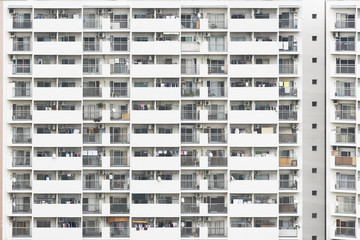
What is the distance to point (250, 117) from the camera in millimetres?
24969

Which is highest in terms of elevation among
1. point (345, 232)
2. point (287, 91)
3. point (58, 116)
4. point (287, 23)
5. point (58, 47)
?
point (287, 23)

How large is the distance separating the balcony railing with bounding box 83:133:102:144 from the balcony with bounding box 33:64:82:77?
123 inches

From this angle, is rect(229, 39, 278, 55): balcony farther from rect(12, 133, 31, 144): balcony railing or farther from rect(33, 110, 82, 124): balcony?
rect(12, 133, 31, 144): balcony railing

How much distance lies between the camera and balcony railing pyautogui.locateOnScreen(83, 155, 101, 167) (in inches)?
988

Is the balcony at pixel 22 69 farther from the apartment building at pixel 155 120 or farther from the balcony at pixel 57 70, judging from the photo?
the balcony at pixel 57 70

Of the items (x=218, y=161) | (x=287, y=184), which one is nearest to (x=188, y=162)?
(x=218, y=161)

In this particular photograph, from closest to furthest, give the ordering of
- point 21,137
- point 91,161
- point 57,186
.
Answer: point 57,186 < point 91,161 < point 21,137

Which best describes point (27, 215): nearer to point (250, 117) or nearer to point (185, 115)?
point (185, 115)

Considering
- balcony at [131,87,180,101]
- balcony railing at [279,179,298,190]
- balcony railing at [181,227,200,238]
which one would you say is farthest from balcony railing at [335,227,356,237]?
balcony at [131,87,180,101]

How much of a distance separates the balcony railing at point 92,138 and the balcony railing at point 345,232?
13.1 m

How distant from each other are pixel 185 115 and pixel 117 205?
5.79 meters

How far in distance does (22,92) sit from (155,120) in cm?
717

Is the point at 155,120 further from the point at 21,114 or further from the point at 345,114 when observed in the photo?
the point at 345,114

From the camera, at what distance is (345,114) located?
2531cm
